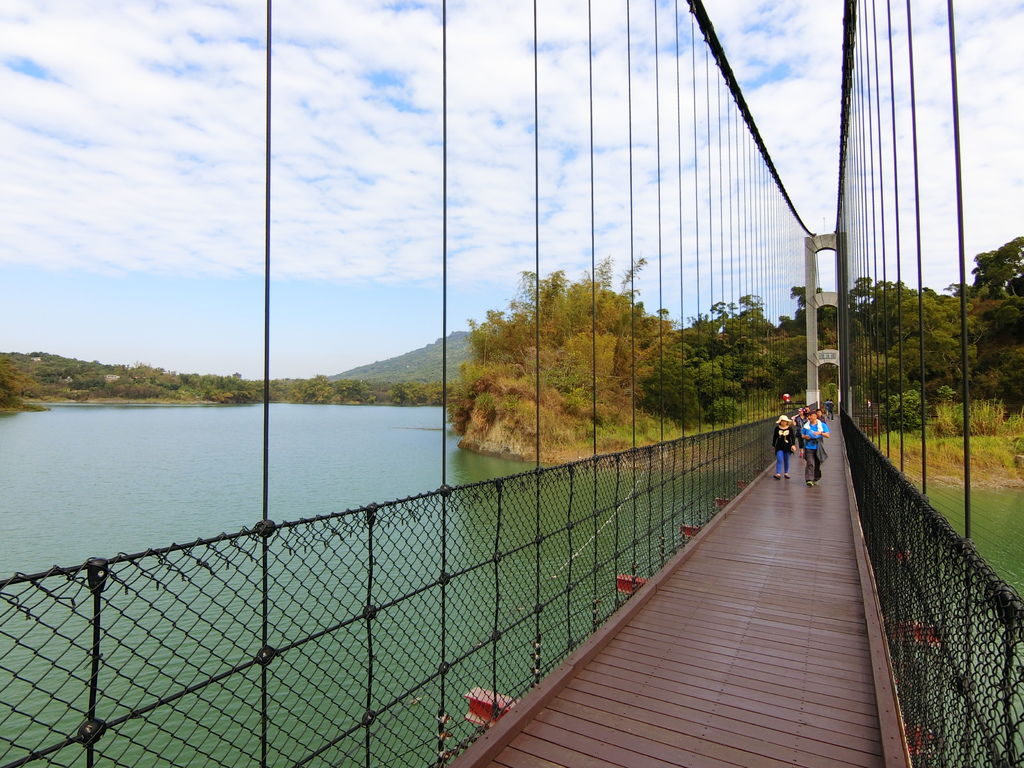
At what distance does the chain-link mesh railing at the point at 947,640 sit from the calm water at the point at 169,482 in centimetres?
411

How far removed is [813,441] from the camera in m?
6.09

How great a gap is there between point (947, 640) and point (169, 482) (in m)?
13.8

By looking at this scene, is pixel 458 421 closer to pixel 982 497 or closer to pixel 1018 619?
pixel 982 497

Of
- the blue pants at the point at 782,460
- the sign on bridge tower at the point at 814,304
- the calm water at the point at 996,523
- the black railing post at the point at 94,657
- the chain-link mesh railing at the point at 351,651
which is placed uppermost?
the sign on bridge tower at the point at 814,304

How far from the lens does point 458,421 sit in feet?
68.7

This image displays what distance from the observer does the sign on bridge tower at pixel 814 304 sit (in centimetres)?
2477

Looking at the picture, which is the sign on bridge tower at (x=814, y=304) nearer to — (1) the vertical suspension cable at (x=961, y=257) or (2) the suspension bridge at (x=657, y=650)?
(2) the suspension bridge at (x=657, y=650)

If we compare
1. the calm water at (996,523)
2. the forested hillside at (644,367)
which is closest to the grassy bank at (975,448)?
the calm water at (996,523)

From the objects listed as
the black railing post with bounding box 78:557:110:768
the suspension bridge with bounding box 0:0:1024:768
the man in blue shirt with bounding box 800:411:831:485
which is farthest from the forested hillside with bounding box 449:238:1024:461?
the black railing post with bounding box 78:557:110:768

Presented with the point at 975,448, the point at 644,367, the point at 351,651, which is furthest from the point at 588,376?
the point at 351,651

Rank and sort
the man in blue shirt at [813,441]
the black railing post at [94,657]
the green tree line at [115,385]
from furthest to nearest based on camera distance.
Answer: the green tree line at [115,385] < the man in blue shirt at [813,441] < the black railing post at [94,657]

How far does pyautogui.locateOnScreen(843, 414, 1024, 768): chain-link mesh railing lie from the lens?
936 millimetres

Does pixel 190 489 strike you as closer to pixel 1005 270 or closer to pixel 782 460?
pixel 782 460

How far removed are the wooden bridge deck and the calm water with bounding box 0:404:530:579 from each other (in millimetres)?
3273
